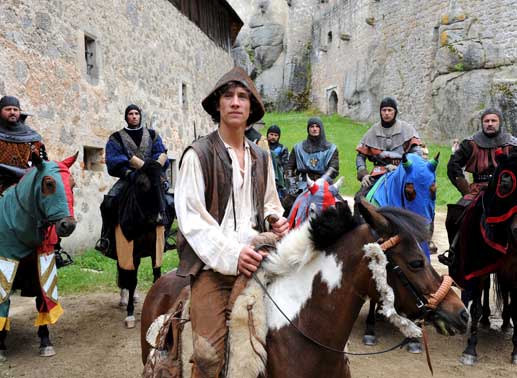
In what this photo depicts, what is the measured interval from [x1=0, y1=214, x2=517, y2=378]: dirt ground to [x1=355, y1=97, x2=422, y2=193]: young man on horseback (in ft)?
6.65

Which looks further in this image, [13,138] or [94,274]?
[94,274]

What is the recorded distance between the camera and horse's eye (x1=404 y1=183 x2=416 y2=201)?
4.79m

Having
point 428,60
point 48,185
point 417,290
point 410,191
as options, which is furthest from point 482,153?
point 428,60

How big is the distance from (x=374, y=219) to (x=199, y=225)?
2.84 ft

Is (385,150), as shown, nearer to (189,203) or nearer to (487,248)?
(487,248)

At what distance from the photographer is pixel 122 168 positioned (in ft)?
20.1

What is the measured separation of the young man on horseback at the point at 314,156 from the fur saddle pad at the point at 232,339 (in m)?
4.79

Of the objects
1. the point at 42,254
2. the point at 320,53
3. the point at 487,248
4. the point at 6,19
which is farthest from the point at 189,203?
the point at 320,53

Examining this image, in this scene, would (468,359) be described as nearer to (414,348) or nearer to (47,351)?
(414,348)

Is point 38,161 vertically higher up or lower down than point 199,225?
higher up

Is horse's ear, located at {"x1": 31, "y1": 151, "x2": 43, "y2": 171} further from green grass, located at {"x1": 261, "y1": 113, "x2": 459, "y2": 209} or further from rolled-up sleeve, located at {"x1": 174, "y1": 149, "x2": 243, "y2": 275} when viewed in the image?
green grass, located at {"x1": 261, "y1": 113, "x2": 459, "y2": 209}

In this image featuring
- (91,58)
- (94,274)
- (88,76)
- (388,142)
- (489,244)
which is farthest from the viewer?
(91,58)

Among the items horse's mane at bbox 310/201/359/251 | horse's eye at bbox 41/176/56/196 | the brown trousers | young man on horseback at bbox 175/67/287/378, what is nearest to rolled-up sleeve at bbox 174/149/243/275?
young man on horseback at bbox 175/67/287/378

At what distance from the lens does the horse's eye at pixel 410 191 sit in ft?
15.7
